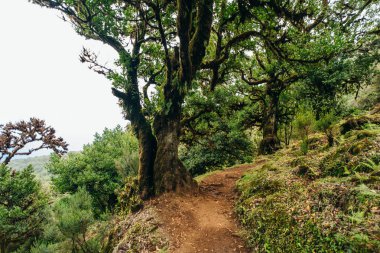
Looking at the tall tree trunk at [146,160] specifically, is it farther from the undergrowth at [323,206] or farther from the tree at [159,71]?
the undergrowth at [323,206]

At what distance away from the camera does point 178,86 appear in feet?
25.8

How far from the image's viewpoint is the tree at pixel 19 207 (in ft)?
28.7

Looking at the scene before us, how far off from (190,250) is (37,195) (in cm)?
877

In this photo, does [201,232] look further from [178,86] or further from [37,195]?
[37,195]

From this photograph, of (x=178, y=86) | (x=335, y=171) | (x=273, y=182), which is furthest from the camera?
(x=178, y=86)

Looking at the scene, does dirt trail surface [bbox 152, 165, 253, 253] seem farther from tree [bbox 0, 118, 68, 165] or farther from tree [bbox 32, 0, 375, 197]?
tree [bbox 0, 118, 68, 165]

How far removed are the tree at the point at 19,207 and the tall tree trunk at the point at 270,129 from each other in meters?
12.5

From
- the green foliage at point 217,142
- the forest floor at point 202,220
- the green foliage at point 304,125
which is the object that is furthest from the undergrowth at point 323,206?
the green foliage at point 217,142

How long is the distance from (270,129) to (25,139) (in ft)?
55.8

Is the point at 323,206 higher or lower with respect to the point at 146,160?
lower

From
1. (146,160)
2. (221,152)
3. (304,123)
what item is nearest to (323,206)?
(304,123)

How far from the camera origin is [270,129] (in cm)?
1473

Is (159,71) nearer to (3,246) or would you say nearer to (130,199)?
(130,199)

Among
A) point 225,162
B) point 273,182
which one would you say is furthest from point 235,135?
point 273,182
